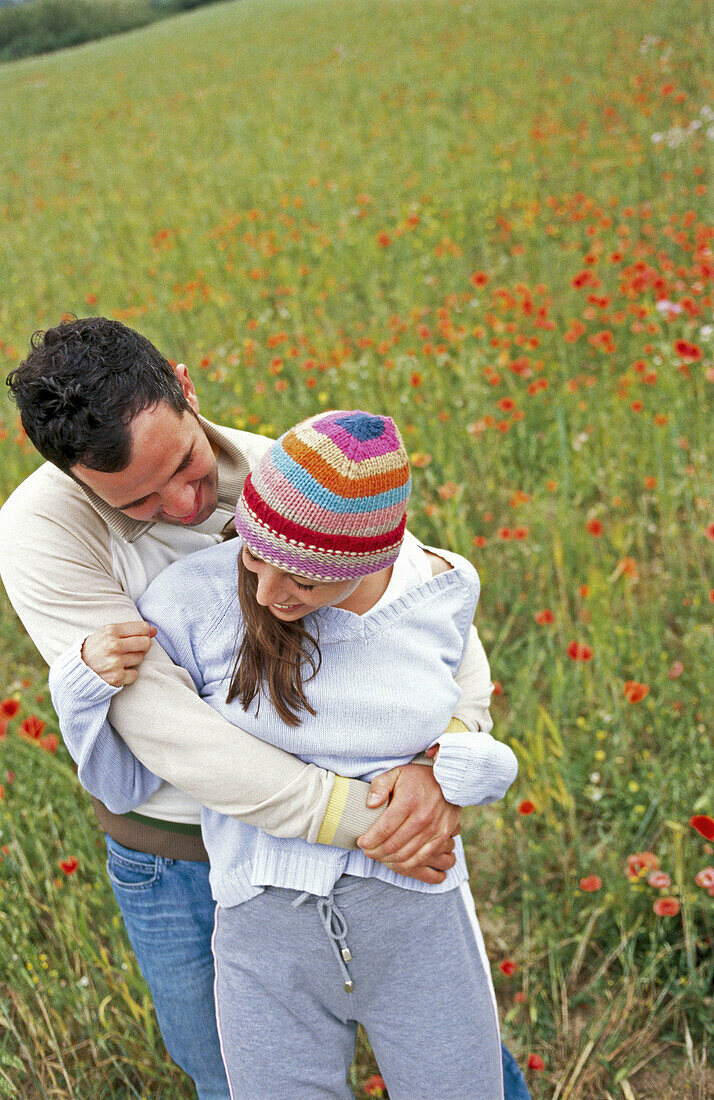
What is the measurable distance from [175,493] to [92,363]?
10.1 inches

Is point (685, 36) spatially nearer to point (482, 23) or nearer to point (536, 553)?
point (482, 23)

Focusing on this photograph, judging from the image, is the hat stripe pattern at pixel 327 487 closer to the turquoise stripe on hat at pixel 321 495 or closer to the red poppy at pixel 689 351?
the turquoise stripe on hat at pixel 321 495

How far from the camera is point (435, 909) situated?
4.83ft

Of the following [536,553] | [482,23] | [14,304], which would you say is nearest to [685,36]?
[482,23]

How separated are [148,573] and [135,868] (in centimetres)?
59

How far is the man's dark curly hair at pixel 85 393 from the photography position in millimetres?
1362

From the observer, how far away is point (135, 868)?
1.71 meters

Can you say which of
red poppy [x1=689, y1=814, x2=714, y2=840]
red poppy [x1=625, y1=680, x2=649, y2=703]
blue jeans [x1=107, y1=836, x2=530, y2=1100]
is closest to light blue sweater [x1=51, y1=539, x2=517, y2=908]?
blue jeans [x1=107, y1=836, x2=530, y2=1100]

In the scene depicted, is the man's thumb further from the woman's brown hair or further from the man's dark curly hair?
the man's dark curly hair

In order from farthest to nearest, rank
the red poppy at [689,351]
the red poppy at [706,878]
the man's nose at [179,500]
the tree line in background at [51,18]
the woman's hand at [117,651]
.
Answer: the tree line in background at [51,18] → the red poppy at [689,351] → the red poppy at [706,878] → the man's nose at [179,500] → the woman's hand at [117,651]

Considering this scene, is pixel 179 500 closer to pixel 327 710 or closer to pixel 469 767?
pixel 327 710

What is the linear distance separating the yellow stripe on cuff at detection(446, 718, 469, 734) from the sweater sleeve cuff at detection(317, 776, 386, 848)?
0.64 feet

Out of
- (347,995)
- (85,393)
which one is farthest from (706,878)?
(85,393)

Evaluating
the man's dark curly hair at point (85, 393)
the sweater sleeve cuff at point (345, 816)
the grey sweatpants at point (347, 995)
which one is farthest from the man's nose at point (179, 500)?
the grey sweatpants at point (347, 995)
